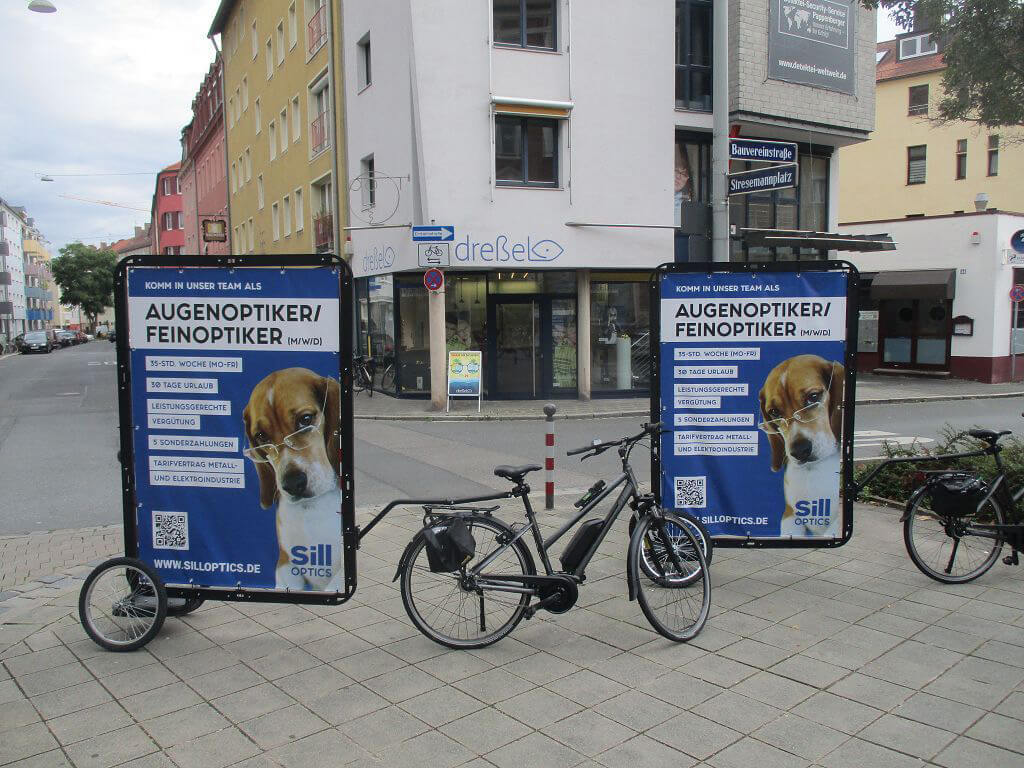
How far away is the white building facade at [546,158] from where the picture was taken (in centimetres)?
1728

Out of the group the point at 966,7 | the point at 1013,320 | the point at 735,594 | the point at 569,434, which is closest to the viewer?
the point at 735,594

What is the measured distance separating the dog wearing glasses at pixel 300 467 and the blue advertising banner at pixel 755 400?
7.33 feet

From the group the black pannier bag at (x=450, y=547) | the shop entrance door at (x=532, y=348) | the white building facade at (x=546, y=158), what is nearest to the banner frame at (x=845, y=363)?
the black pannier bag at (x=450, y=547)

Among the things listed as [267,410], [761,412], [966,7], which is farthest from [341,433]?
[966,7]

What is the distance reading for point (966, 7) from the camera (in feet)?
27.2

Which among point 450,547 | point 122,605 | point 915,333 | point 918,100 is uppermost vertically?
point 918,100

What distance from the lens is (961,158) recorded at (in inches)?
1377

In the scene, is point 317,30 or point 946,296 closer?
point 946,296

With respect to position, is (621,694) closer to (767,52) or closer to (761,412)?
(761,412)

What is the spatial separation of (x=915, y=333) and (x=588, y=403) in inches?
477

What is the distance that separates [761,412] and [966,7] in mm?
5607

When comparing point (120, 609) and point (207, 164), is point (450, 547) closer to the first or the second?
point (120, 609)

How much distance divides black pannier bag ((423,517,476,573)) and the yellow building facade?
35.4m

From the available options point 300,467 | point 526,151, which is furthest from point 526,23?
point 300,467
